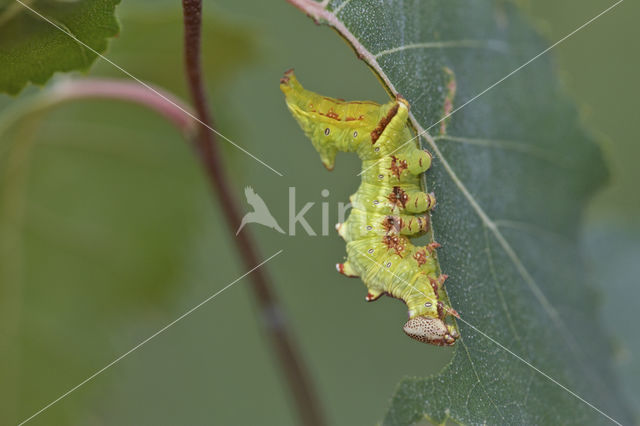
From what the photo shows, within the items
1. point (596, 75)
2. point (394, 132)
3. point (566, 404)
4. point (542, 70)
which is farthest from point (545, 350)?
point (596, 75)

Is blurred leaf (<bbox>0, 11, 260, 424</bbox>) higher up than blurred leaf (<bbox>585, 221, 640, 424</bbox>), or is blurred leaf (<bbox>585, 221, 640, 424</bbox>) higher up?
blurred leaf (<bbox>0, 11, 260, 424</bbox>)

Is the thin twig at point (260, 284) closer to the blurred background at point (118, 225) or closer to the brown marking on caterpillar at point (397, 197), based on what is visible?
the blurred background at point (118, 225)

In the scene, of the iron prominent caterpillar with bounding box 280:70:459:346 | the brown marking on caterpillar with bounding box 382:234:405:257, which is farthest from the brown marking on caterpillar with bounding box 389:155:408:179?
the brown marking on caterpillar with bounding box 382:234:405:257

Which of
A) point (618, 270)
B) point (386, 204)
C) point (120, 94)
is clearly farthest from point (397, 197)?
point (618, 270)

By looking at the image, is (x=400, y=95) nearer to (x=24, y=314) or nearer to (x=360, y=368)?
(x=24, y=314)

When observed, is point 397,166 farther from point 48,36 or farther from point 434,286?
point 48,36
